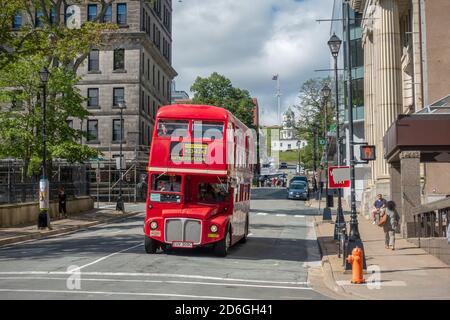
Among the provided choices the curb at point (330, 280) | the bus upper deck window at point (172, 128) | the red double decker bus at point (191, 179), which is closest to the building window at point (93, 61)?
the red double decker bus at point (191, 179)

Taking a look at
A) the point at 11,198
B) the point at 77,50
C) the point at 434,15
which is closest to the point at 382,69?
the point at 434,15

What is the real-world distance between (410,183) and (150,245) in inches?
452

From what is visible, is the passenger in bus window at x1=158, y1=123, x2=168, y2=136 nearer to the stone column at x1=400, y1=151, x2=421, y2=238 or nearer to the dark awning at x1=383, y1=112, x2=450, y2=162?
the dark awning at x1=383, y1=112, x2=450, y2=162

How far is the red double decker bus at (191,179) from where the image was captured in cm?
1905

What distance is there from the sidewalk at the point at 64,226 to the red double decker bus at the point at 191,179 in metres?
8.74

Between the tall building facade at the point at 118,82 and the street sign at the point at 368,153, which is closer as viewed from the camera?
the street sign at the point at 368,153

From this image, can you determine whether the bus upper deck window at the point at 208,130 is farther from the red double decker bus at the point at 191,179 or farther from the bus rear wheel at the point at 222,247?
the bus rear wheel at the point at 222,247

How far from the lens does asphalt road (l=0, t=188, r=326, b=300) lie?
40.9 ft

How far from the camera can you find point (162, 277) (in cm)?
1479

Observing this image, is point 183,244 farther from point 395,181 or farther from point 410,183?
point 395,181

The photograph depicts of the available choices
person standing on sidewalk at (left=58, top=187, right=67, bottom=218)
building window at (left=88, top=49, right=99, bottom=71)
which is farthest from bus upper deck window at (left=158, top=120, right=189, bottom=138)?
building window at (left=88, top=49, right=99, bottom=71)

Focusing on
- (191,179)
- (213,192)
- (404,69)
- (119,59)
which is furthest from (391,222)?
(119,59)

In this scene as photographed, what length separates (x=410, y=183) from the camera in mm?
24922
